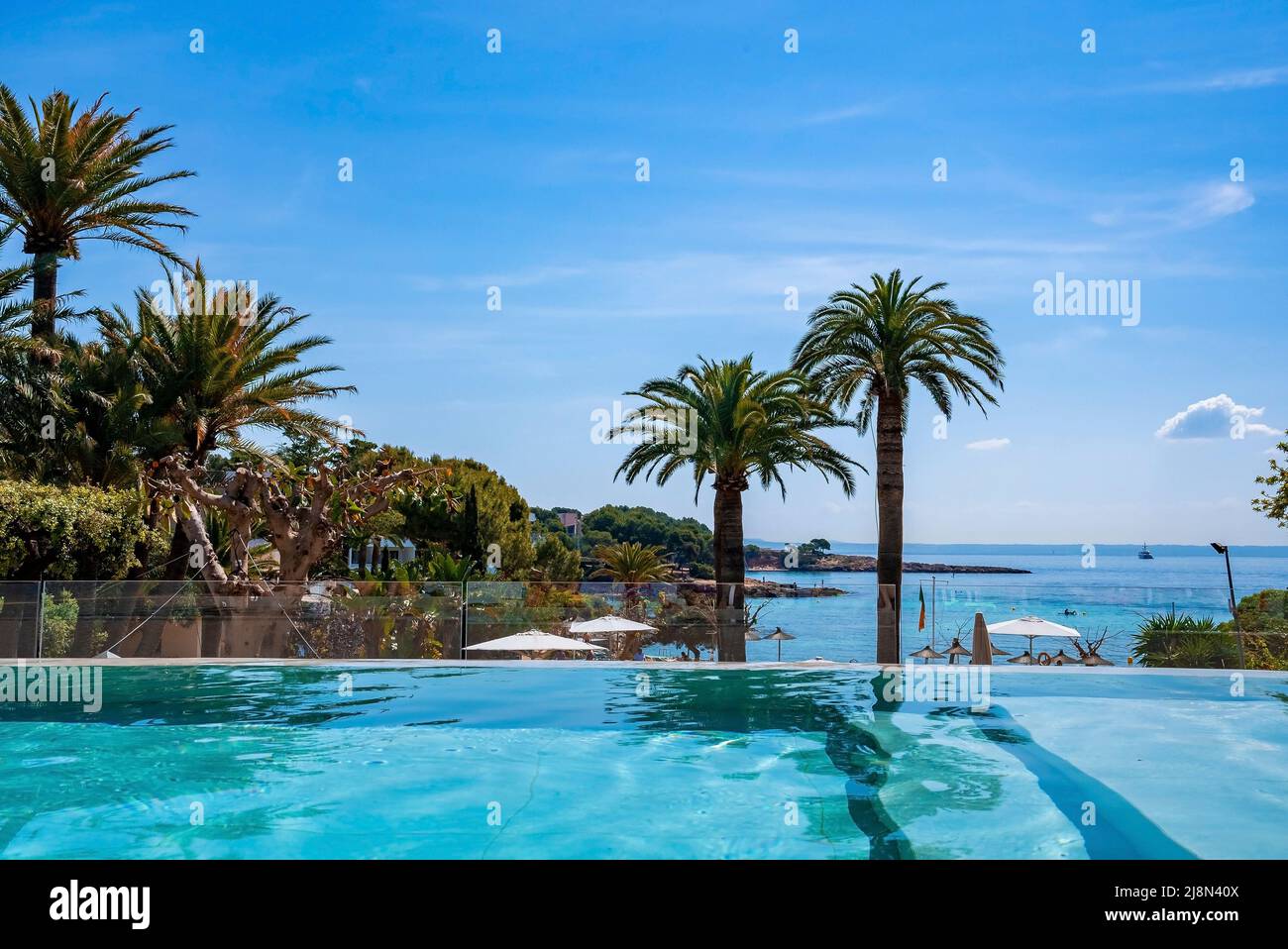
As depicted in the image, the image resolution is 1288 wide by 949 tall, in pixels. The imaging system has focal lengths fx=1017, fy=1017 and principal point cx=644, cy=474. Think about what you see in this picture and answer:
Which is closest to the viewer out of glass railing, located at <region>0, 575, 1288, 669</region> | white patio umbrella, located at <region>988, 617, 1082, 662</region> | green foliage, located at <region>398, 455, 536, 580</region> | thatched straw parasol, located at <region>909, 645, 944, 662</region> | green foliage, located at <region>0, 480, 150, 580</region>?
glass railing, located at <region>0, 575, 1288, 669</region>

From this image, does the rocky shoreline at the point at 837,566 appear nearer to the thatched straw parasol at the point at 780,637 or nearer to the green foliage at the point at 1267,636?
the thatched straw parasol at the point at 780,637

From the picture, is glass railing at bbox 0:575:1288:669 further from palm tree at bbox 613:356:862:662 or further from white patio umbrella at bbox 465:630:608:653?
palm tree at bbox 613:356:862:662

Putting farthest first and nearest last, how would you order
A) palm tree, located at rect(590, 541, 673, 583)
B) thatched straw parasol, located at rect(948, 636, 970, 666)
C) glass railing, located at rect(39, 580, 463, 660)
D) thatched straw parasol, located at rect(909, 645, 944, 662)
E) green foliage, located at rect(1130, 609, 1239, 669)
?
1. palm tree, located at rect(590, 541, 673, 583)
2. thatched straw parasol, located at rect(948, 636, 970, 666)
3. thatched straw parasol, located at rect(909, 645, 944, 662)
4. glass railing, located at rect(39, 580, 463, 660)
5. green foliage, located at rect(1130, 609, 1239, 669)

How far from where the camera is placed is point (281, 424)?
88.0 ft

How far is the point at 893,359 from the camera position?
920 inches

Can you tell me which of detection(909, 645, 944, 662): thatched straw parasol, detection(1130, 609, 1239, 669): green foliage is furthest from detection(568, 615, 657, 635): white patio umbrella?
detection(1130, 609, 1239, 669): green foliage

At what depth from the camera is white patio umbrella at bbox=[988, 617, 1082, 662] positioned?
20.2 m

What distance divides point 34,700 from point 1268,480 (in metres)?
24.8

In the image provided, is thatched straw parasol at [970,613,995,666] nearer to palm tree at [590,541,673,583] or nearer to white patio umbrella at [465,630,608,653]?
white patio umbrella at [465,630,608,653]

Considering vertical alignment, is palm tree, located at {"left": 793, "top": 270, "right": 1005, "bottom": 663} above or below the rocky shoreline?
above

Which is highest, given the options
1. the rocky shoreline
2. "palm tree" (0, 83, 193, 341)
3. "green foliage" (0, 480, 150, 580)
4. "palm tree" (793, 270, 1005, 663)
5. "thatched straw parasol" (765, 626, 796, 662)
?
"palm tree" (0, 83, 193, 341)

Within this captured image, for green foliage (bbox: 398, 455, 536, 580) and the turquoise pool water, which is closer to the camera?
the turquoise pool water

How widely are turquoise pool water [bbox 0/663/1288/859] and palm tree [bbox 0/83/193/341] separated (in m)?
14.0

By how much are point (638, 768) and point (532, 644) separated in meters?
6.57
